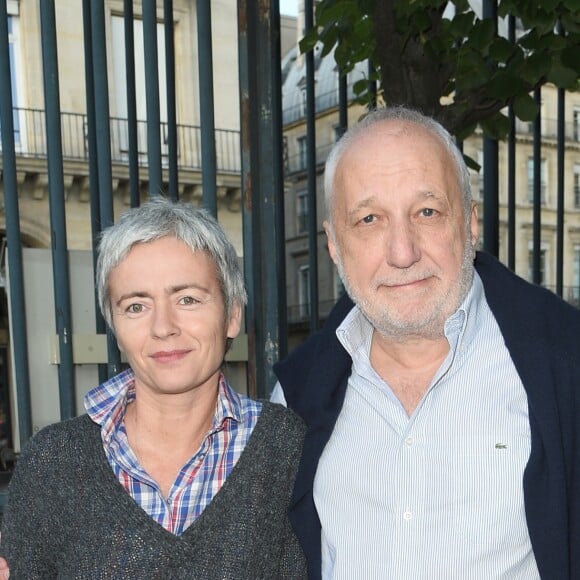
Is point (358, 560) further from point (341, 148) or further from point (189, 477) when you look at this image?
point (341, 148)

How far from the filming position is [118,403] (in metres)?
2.13

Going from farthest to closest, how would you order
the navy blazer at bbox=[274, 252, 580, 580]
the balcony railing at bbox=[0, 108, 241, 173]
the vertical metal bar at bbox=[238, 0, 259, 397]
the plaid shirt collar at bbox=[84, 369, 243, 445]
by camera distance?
the balcony railing at bbox=[0, 108, 241, 173]
the vertical metal bar at bbox=[238, 0, 259, 397]
the plaid shirt collar at bbox=[84, 369, 243, 445]
the navy blazer at bbox=[274, 252, 580, 580]

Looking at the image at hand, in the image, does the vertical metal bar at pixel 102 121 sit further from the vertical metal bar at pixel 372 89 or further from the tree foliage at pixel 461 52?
the vertical metal bar at pixel 372 89

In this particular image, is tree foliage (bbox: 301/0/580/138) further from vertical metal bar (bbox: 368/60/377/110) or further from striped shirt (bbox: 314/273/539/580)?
striped shirt (bbox: 314/273/539/580)

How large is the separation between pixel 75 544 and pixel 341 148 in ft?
3.83

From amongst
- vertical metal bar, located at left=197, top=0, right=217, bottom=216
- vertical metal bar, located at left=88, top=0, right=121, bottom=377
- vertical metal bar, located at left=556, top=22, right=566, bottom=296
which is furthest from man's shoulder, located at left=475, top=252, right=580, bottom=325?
vertical metal bar, located at left=556, top=22, right=566, bottom=296

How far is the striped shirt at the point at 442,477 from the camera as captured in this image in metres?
1.90

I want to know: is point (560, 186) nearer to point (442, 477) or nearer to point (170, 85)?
point (170, 85)

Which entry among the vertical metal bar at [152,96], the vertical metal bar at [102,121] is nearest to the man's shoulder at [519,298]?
the vertical metal bar at [152,96]

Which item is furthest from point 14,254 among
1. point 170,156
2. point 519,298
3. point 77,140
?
point 77,140

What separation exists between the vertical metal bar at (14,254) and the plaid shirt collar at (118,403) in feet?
1.52

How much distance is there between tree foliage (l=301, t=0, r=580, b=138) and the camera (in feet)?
8.73

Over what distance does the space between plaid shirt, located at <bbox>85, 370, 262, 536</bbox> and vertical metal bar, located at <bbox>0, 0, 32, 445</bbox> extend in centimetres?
47

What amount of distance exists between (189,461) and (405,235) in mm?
744
